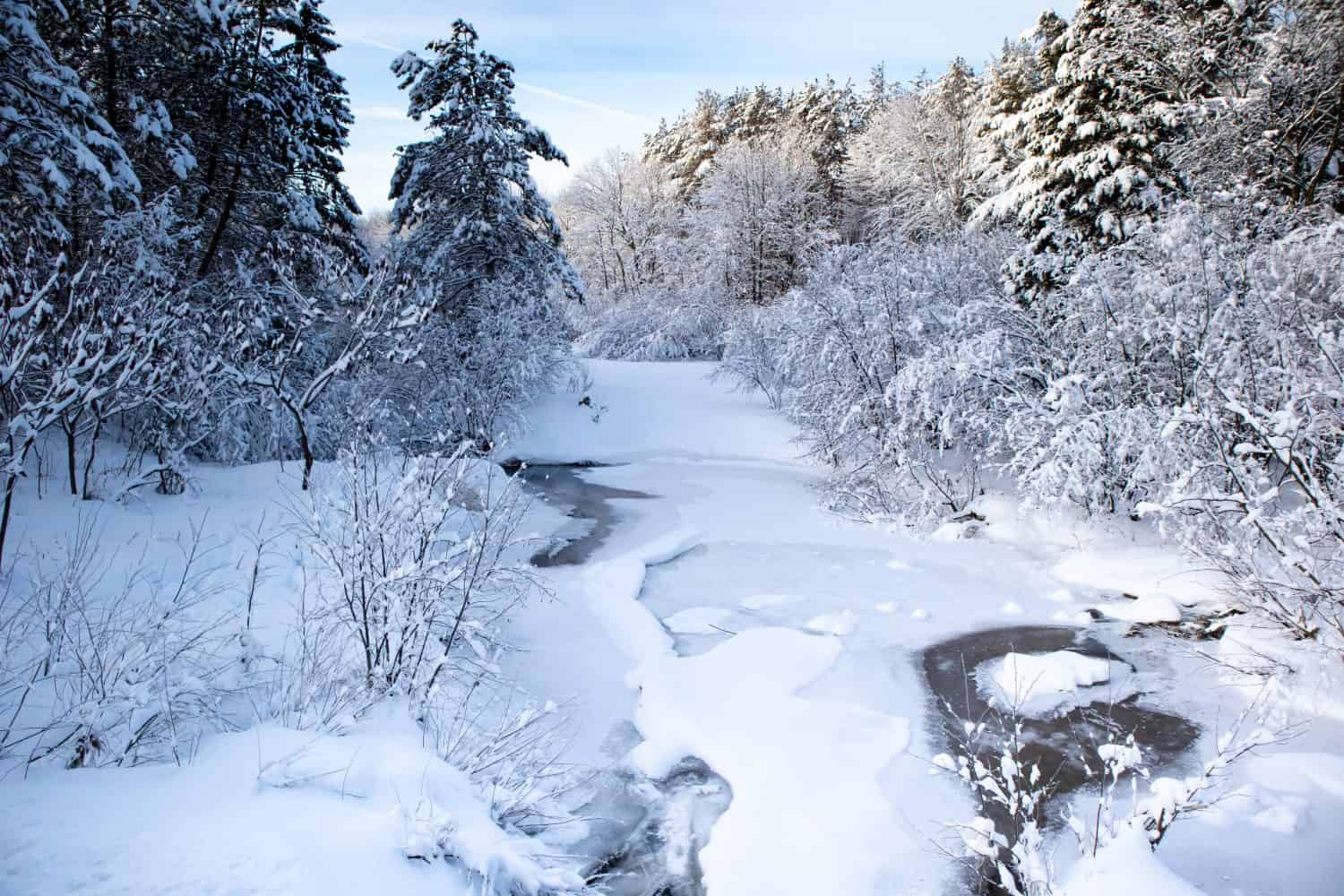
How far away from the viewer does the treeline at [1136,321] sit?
6.09 metres

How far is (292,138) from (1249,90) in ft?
50.1

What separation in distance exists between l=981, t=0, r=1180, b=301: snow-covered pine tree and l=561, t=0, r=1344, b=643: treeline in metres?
0.05

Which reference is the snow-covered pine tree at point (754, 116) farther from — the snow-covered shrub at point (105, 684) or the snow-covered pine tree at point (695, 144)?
the snow-covered shrub at point (105, 684)

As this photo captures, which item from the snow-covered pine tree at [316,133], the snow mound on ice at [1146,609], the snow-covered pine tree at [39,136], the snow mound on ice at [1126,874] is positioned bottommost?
the snow mound on ice at [1146,609]

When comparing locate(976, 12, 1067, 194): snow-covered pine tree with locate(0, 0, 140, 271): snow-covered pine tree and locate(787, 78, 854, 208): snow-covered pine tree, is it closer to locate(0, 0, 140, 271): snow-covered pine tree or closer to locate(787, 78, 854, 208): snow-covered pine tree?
locate(787, 78, 854, 208): snow-covered pine tree

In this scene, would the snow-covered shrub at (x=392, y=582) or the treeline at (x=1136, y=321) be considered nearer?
the snow-covered shrub at (x=392, y=582)

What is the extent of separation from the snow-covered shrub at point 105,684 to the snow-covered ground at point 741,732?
0.25 m

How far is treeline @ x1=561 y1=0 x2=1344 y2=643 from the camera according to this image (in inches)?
240

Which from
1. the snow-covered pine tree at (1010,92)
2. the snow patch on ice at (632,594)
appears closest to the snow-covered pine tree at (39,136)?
the snow patch on ice at (632,594)

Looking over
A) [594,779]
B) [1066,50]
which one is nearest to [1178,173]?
[1066,50]

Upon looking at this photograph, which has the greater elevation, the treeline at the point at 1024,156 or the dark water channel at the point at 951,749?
the treeline at the point at 1024,156

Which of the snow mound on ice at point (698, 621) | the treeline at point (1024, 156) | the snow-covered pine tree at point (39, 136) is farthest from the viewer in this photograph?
the treeline at point (1024, 156)

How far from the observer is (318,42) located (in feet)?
45.9

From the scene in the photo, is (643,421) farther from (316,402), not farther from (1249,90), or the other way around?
(1249,90)
